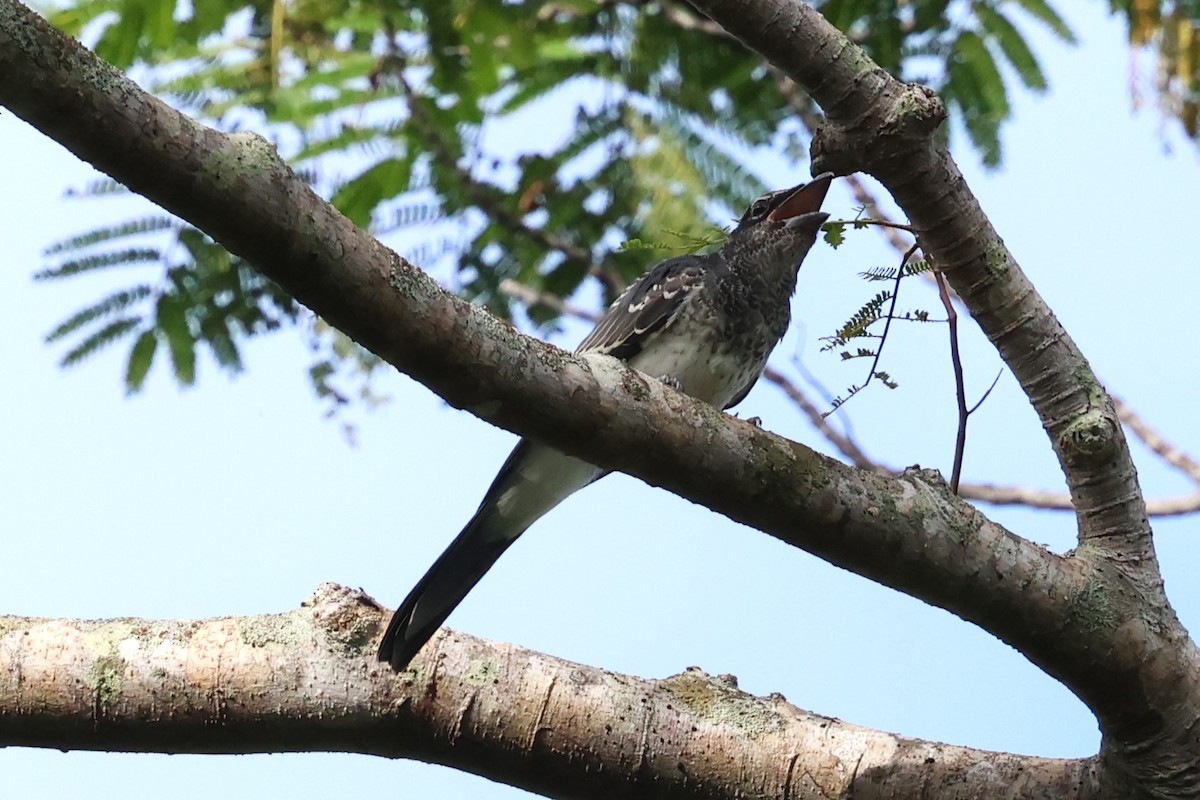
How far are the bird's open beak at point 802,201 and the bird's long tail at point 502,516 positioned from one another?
45.6 inches

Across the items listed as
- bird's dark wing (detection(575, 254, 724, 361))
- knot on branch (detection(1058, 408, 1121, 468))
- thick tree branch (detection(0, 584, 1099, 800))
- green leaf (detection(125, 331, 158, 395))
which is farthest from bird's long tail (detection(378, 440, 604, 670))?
green leaf (detection(125, 331, 158, 395))

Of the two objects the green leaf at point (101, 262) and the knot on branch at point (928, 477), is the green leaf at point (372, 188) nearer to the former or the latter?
the green leaf at point (101, 262)

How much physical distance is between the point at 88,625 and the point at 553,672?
1.00 meters

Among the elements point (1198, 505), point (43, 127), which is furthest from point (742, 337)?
point (43, 127)

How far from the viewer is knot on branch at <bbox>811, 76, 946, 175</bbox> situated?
2.65m

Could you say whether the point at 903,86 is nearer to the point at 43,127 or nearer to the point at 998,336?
the point at 998,336

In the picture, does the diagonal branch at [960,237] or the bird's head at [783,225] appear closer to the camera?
the diagonal branch at [960,237]

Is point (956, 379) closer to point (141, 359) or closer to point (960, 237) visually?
point (960, 237)

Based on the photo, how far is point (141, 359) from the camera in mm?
4863

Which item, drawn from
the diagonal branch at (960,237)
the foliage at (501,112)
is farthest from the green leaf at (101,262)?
the diagonal branch at (960,237)

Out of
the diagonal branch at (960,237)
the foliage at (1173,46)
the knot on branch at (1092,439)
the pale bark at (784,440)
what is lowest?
the pale bark at (784,440)

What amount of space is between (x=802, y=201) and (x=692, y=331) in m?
0.88

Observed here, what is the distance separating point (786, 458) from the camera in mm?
2389

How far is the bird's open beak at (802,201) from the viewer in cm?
461
